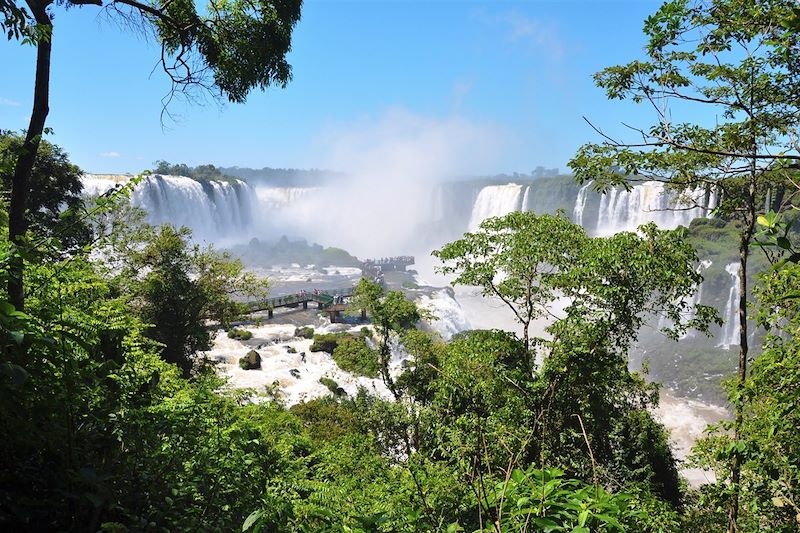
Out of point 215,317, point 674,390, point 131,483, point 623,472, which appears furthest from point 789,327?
point 674,390

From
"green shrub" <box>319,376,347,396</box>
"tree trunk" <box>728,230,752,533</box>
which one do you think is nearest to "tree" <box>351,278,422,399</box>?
"green shrub" <box>319,376,347,396</box>

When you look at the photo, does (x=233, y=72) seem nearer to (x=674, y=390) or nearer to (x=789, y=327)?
(x=789, y=327)

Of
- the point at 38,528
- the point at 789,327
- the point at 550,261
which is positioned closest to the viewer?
the point at 38,528

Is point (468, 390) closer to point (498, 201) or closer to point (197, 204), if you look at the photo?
point (197, 204)

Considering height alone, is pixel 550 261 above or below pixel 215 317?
above

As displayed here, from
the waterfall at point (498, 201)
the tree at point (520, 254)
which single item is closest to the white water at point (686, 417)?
the tree at point (520, 254)

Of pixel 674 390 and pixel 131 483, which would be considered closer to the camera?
pixel 131 483
